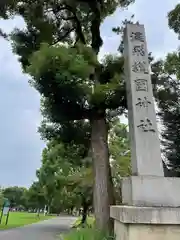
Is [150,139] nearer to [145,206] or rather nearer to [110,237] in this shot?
[145,206]

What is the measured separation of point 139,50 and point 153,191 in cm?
320

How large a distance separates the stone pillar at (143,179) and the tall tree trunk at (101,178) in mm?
2651

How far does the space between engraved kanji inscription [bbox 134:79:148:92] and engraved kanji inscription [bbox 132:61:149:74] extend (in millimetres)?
221

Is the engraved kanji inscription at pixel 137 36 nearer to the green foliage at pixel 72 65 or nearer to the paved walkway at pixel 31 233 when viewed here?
the green foliage at pixel 72 65

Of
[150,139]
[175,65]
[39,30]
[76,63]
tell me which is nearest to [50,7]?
[39,30]

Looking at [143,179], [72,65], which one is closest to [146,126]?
[143,179]

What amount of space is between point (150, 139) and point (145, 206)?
138cm

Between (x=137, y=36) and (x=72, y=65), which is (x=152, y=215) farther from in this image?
(x=72, y=65)

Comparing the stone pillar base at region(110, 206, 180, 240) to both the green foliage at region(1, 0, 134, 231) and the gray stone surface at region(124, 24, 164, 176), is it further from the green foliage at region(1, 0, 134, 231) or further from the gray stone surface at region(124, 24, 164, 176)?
the green foliage at region(1, 0, 134, 231)

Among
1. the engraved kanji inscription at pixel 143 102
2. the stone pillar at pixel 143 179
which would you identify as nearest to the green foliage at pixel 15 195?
the stone pillar at pixel 143 179

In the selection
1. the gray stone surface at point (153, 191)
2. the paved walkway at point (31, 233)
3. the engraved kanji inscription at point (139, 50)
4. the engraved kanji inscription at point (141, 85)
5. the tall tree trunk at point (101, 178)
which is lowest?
the paved walkway at point (31, 233)

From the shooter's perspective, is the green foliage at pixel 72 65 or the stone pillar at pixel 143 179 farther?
the green foliage at pixel 72 65

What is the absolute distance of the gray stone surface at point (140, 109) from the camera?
5324 millimetres

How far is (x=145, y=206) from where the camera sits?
4672mm
